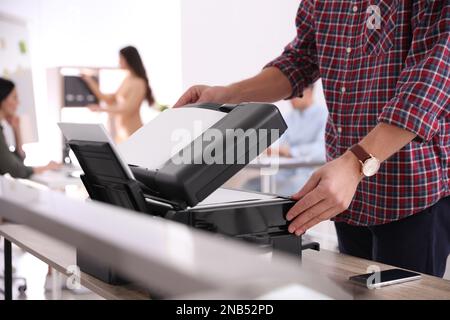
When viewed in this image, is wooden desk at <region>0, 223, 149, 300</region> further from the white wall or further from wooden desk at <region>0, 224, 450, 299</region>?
the white wall

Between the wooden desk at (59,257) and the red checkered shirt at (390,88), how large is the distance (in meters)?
0.60

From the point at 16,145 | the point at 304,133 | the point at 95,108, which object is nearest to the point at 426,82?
the point at 304,133

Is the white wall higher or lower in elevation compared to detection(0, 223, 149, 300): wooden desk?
higher

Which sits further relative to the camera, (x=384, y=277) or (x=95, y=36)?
(x=95, y=36)

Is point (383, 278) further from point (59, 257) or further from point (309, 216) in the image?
point (59, 257)

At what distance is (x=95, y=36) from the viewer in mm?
5551

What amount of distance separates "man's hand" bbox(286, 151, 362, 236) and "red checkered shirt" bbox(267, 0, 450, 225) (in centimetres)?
17

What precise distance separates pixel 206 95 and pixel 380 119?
1.48 ft

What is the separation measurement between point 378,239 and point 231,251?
44.1 inches

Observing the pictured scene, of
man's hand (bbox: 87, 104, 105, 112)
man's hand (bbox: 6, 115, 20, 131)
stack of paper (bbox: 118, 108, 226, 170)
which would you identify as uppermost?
stack of paper (bbox: 118, 108, 226, 170)

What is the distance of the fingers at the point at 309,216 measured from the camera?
108 cm

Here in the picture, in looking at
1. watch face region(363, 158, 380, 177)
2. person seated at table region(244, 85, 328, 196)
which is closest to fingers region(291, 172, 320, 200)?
watch face region(363, 158, 380, 177)

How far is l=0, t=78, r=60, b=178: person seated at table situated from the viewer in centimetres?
377
